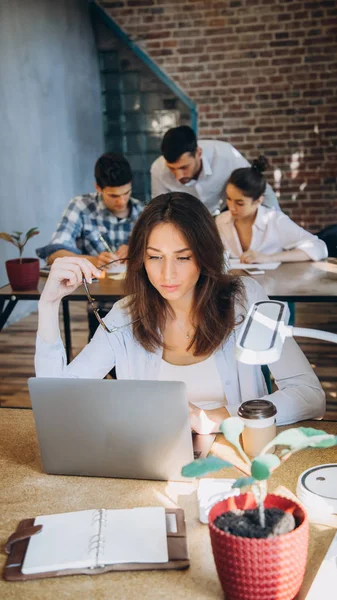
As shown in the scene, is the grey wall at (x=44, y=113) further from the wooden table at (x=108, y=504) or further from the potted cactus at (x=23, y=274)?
the wooden table at (x=108, y=504)

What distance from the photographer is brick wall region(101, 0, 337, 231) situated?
6.05 metres

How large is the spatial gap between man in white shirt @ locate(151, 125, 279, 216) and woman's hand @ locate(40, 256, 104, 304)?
2.30 m

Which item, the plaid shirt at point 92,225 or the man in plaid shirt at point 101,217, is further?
the plaid shirt at point 92,225

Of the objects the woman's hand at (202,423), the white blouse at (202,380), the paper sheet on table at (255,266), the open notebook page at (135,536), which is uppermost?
the open notebook page at (135,536)

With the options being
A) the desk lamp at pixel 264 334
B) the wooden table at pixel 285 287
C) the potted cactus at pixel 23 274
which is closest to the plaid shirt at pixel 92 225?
the wooden table at pixel 285 287

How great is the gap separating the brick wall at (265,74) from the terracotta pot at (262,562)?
5.69 m

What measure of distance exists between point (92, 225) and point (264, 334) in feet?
9.99

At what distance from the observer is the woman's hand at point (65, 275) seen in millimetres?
1633

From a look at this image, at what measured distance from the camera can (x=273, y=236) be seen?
3725 mm

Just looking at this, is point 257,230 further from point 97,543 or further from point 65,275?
point 97,543

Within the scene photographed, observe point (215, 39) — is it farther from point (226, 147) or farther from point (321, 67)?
point (226, 147)

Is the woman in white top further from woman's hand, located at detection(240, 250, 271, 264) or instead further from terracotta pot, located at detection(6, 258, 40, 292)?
terracotta pot, located at detection(6, 258, 40, 292)

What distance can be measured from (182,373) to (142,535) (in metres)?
0.73

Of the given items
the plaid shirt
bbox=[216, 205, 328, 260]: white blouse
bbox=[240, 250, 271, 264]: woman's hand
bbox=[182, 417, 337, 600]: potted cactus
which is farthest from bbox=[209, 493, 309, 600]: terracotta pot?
the plaid shirt
